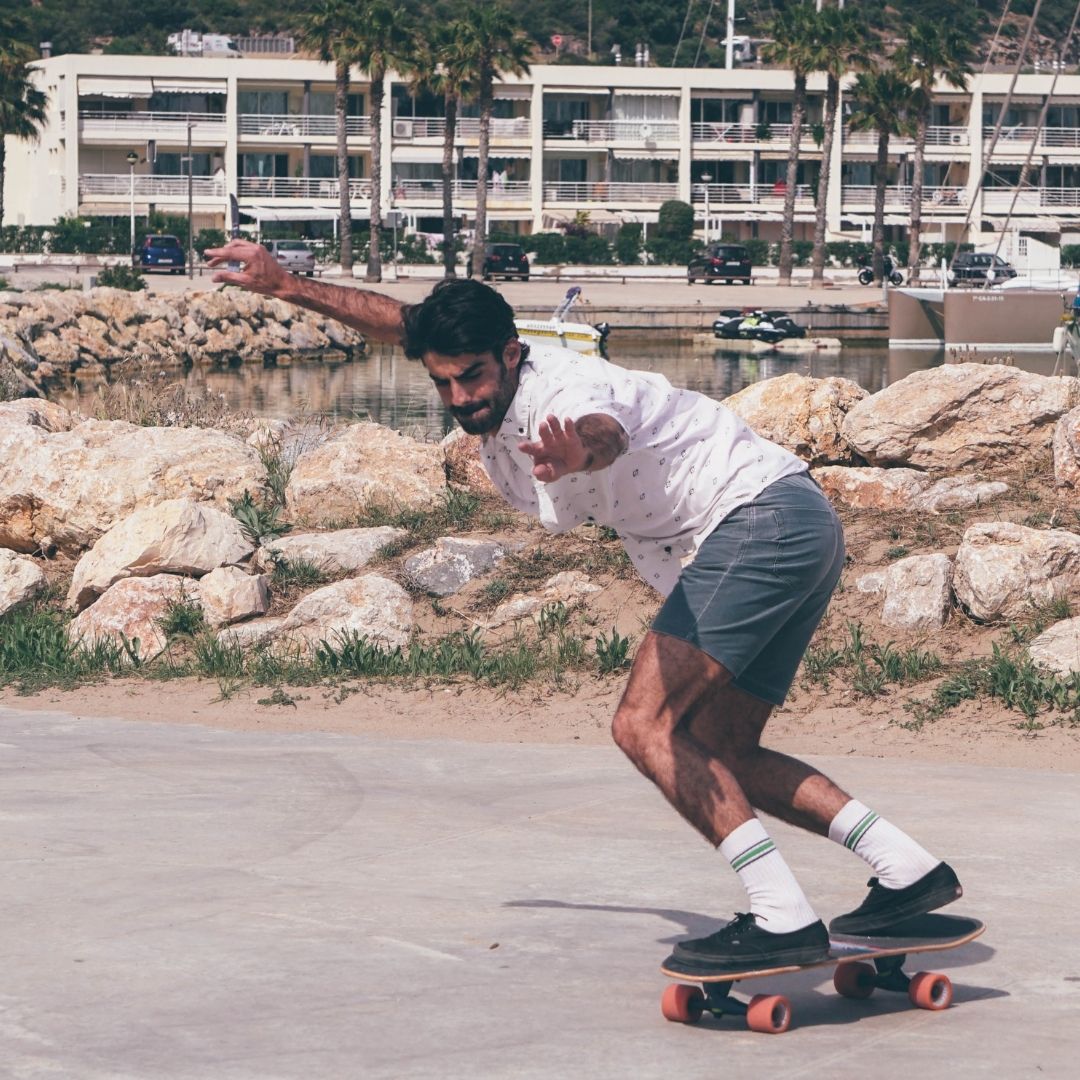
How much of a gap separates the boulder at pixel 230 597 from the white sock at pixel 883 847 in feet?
18.1

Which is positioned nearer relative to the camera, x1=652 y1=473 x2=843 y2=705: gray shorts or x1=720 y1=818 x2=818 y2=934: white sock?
x1=720 y1=818 x2=818 y2=934: white sock

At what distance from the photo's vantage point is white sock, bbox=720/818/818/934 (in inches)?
172

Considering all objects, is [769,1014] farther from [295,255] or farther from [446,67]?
[446,67]

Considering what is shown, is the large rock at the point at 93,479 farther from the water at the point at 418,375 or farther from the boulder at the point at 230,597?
the water at the point at 418,375

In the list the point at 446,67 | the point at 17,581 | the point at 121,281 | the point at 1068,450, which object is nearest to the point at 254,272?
the point at 17,581

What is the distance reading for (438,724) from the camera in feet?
26.9

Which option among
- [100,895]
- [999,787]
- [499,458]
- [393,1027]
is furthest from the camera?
[999,787]

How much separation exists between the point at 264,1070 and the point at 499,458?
1.62 metres

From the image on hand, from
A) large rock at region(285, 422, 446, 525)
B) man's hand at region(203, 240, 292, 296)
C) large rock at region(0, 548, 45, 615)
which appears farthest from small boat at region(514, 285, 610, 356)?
man's hand at region(203, 240, 292, 296)

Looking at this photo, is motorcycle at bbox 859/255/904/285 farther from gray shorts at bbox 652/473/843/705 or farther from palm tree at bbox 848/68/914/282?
gray shorts at bbox 652/473/843/705

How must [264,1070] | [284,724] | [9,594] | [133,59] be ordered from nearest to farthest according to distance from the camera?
1. [264,1070]
2. [284,724]
3. [9,594]
4. [133,59]

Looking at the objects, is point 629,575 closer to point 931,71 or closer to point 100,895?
point 100,895

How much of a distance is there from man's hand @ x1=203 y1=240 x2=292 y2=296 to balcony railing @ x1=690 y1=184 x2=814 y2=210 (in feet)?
281

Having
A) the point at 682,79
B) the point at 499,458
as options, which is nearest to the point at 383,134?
the point at 682,79
